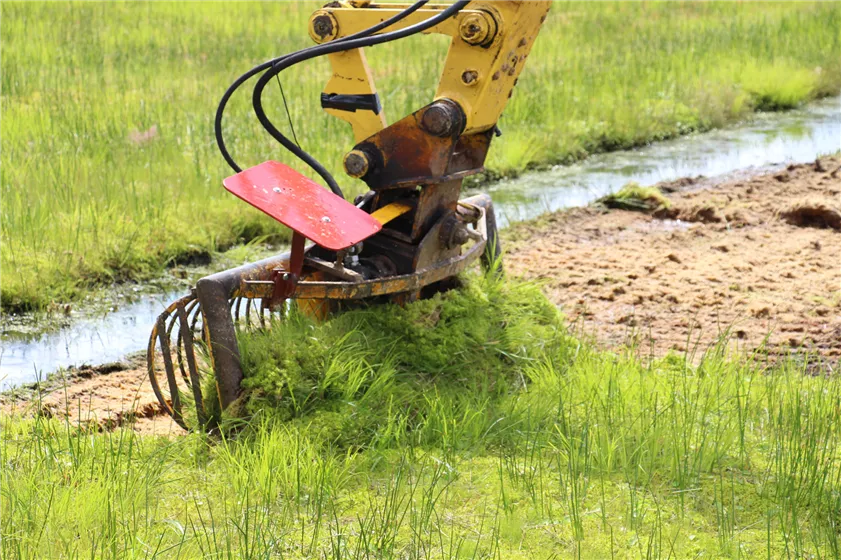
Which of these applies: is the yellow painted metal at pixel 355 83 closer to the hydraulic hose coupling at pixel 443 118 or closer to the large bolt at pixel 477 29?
the hydraulic hose coupling at pixel 443 118

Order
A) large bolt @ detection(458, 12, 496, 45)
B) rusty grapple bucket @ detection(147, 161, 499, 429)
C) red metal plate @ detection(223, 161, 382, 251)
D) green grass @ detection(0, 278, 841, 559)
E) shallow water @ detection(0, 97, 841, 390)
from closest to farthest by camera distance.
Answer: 1. green grass @ detection(0, 278, 841, 559)
2. red metal plate @ detection(223, 161, 382, 251)
3. rusty grapple bucket @ detection(147, 161, 499, 429)
4. large bolt @ detection(458, 12, 496, 45)
5. shallow water @ detection(0, 97, 841, 390)

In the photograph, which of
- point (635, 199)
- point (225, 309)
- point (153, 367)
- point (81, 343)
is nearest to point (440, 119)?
point (225, 309)

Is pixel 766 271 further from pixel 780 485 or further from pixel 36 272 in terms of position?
pixel 36 272

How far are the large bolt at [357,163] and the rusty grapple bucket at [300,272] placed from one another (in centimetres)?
19

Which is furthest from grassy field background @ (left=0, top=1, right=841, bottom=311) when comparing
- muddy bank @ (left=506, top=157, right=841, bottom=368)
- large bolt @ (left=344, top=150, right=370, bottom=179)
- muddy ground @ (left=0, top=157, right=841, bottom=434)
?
A: large bolt @ (left=344, top=150, right=370, bottom=179)

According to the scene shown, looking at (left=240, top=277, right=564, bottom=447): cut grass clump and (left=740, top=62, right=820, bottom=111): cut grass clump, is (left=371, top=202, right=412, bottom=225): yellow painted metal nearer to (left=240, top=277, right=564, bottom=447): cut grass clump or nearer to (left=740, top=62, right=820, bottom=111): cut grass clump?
(left=240, top=277, right=564, bottom=447): cut grass clump

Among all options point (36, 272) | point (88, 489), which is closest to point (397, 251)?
point (88, 489)

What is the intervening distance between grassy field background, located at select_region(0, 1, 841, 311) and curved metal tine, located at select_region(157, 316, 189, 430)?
1876mm

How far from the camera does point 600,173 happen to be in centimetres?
854

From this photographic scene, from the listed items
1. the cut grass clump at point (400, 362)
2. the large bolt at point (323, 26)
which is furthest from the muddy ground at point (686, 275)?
the large bolt at point (323, 26)

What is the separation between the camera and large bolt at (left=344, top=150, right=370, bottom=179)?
422 centimetres

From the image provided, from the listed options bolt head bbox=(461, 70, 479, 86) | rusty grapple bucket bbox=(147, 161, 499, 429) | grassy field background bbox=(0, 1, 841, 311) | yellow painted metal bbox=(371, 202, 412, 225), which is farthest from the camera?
grassy field background bbox=(0, 1, 841, 311)

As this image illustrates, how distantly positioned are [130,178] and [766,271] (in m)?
3.98

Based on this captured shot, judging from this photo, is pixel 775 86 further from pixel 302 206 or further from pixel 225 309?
pixel 225 309
